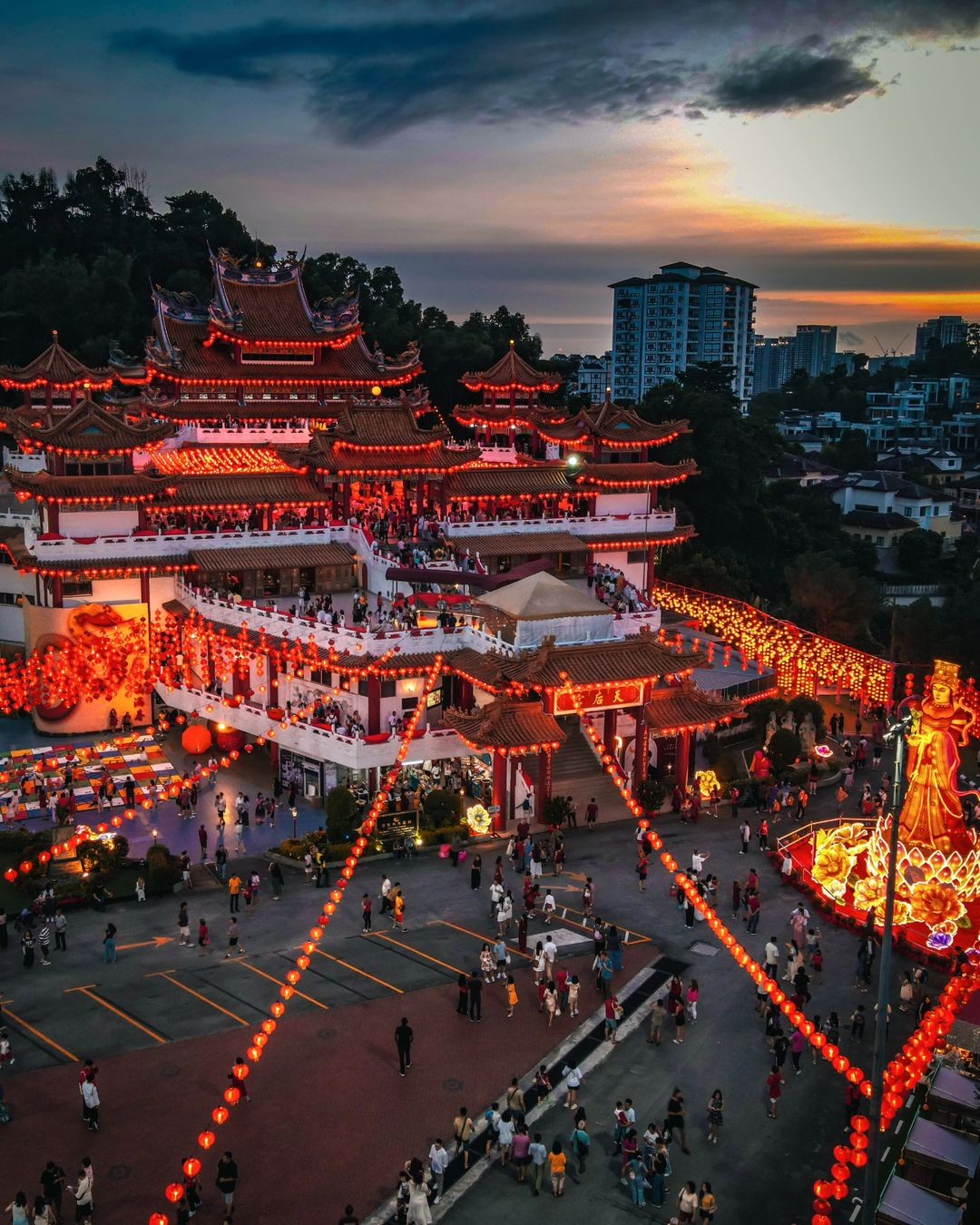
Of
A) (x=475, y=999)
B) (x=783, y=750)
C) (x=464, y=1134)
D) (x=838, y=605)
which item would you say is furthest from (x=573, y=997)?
(x=838, y=605)

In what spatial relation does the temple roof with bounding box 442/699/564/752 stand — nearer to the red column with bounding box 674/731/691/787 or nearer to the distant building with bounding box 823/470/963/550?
the red column with bounding box 674/731/691/787

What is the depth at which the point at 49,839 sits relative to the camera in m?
35.7

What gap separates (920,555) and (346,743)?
64296 mm

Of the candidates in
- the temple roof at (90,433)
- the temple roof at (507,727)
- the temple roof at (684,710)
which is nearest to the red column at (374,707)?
the temple roof at (507,727)

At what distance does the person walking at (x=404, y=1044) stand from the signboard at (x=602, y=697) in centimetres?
1472

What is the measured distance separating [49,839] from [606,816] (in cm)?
1718

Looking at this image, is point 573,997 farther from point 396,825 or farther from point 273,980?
point 396,825

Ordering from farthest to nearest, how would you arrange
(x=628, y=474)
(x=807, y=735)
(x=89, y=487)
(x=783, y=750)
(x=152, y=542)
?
(x=628, y=474) < (x=152, y=542) < (x=89, y=487) < (x=807, y=735) < (x=783, y=750)

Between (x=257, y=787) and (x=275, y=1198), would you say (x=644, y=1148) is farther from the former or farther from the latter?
(x=257, y=787)

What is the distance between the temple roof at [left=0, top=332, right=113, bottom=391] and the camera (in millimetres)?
56844

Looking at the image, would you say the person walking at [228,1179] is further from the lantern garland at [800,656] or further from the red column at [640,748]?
the lantern garland at [800,656]

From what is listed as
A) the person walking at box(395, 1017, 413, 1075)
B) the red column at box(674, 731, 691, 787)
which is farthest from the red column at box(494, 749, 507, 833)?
the person walking at box(395, 1017, 413, 1075)

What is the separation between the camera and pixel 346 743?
129 feet

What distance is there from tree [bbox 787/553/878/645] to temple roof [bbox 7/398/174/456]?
1458 inches
